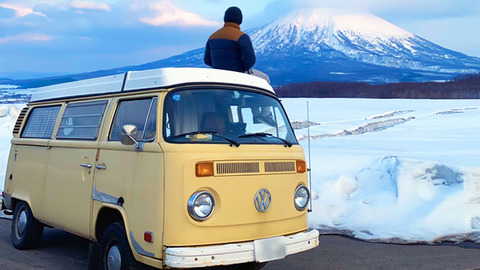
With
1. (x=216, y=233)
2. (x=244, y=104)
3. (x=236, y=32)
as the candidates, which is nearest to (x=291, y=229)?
(x=216, y=233)

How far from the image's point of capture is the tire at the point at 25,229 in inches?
283

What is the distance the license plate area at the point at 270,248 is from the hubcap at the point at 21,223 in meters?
3.73

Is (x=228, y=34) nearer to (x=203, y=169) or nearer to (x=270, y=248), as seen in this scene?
(x=203, y=169)

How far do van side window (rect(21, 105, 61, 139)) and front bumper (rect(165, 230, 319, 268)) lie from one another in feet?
10.2

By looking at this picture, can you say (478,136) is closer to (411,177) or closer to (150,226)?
(411,177)

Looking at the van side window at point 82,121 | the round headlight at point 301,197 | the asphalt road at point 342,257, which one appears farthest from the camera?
the asphalt road at point 342,257

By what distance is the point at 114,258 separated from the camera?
17.6ft

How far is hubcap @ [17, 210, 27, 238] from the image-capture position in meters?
7.33

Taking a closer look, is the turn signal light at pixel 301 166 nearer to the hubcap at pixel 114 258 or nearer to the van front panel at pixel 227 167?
the van front panel at pixel 227 167

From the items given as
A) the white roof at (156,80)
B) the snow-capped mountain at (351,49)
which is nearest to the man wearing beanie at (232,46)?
the white roof at (156,80)

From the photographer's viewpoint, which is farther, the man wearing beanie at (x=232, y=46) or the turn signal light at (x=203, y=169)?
the man wearing beanie at (x=232, y=46)

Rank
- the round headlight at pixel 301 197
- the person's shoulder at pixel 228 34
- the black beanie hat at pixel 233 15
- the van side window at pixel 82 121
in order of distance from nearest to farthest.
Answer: the round headlight at pixel 301 197, the van side window at pixel 82 121, the person's shoulder at pixel 228 34, the black beanie hat at pixel 233 15

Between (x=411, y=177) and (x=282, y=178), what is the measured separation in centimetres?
464

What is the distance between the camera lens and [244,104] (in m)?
5.77
